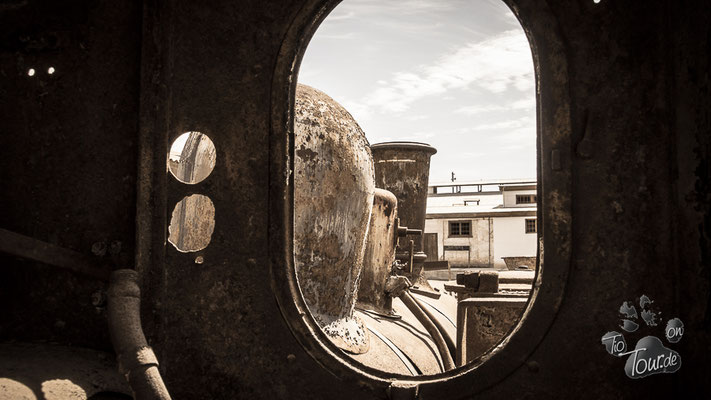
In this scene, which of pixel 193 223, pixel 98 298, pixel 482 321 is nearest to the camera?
pixel 98 298

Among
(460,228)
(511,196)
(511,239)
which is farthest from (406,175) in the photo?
(511,196)

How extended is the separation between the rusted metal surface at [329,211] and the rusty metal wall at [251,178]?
1187mm

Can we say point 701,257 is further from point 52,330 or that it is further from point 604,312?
point 52,330

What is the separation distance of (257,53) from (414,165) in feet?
27.7

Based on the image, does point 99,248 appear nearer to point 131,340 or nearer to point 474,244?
point 131,340

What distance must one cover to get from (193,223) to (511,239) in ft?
79.6

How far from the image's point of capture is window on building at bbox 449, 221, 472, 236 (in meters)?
27.1

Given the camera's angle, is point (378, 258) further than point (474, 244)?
No

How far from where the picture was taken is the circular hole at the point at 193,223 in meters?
3.40

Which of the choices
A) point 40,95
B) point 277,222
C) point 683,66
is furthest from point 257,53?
point 683,66

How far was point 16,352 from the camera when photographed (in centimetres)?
180

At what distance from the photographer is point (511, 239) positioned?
1034 inches

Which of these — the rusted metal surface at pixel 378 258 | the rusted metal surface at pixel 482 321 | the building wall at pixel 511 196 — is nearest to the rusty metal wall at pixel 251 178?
the rusted metal surface at pixel 482 321

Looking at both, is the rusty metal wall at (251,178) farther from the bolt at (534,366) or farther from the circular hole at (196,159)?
the circular hole at (196,159)
